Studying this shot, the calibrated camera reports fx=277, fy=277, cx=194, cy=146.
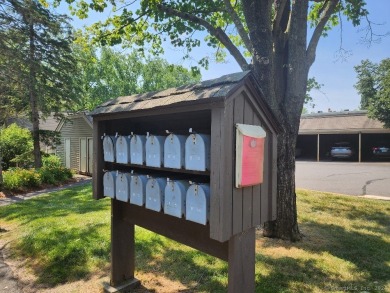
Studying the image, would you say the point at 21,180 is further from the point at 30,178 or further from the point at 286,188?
the point at 286,188

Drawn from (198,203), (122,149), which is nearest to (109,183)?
(122,149)

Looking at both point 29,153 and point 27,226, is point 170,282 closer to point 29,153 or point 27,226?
point 27,226

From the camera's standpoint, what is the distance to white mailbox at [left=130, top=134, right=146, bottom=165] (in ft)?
9.11

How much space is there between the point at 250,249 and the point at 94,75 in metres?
32.9

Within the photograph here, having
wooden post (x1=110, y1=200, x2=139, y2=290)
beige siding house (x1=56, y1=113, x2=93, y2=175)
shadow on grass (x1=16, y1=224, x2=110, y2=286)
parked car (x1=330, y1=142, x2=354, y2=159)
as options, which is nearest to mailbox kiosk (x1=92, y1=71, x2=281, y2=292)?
wooden post (x1=110, y1=200, x2=139, y2=290)

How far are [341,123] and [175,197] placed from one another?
2384 centimetres

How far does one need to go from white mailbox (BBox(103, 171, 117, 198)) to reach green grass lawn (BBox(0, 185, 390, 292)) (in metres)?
1.30

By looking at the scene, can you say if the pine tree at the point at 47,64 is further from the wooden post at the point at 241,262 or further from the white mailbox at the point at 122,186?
the wooden post at the point at 241,262

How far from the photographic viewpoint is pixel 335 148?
22406 millimetres

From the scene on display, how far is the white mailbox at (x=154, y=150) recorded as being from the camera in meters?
2.57

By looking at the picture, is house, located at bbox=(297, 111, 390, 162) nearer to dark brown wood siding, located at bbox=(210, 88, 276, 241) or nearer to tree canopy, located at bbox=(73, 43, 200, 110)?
tree canopy, located at bbox=(73, 43, 200, 110)

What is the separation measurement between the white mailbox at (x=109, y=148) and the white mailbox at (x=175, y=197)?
1000 millimetres

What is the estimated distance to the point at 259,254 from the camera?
4.13 metres

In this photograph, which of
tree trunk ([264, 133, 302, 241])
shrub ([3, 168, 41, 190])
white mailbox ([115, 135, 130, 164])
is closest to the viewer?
white mailbox ([115, 135, 130, 164])
